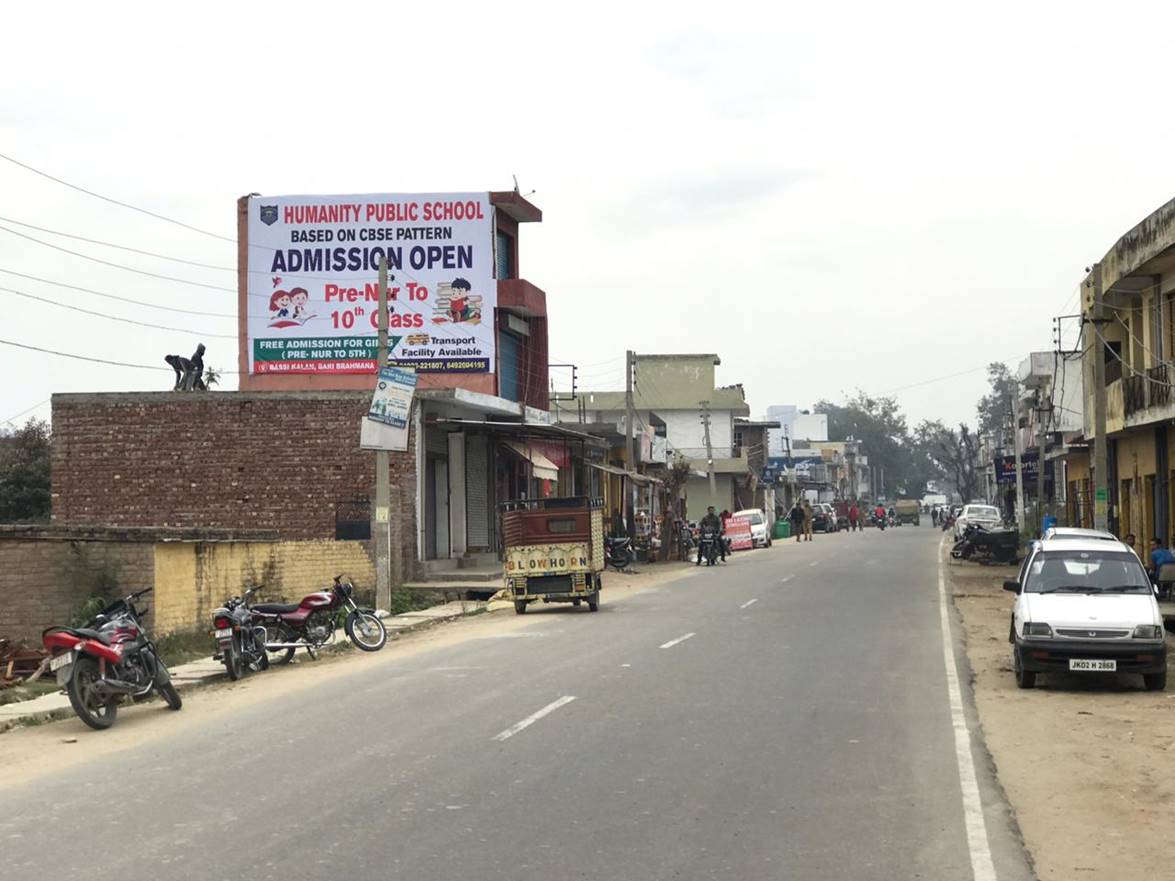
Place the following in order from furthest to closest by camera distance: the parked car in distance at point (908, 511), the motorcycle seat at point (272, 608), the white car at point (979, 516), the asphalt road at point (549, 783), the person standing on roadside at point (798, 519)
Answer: the parked car in distance at point (908, 511) < the person standing on roadside at point (798, 519) < the white car at point (979, 516) < the motorcycle seat at point (272, 608) < the asphalt road at point (549, 783)

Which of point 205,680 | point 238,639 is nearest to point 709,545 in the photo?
point 238,639

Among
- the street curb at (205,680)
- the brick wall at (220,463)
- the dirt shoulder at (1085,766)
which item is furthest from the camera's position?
the brick wall at (220,463)

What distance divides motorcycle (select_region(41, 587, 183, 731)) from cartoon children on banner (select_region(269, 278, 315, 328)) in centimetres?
2701

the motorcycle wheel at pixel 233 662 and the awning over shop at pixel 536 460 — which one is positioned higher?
the awning over shop at pixel 536 460

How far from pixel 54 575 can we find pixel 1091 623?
46.8 ft

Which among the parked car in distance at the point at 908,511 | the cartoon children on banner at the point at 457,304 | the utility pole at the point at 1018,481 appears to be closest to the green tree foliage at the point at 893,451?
the parked car in distance at the point at 908,511

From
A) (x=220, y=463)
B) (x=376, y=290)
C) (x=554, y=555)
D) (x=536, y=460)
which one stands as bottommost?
(x=554, y=555)

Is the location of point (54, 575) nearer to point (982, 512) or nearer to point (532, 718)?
point (532, 718)

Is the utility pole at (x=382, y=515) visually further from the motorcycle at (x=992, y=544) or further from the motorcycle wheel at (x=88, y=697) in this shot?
the motorcycle at (x=992, y=544)

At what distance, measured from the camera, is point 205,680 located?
17.0 m

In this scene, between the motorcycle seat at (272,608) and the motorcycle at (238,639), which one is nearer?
the motorcycle at (238,639)

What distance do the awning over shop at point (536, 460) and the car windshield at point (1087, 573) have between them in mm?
22678

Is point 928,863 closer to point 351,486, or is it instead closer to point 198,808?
point 198,808

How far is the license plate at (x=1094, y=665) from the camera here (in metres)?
15.1
